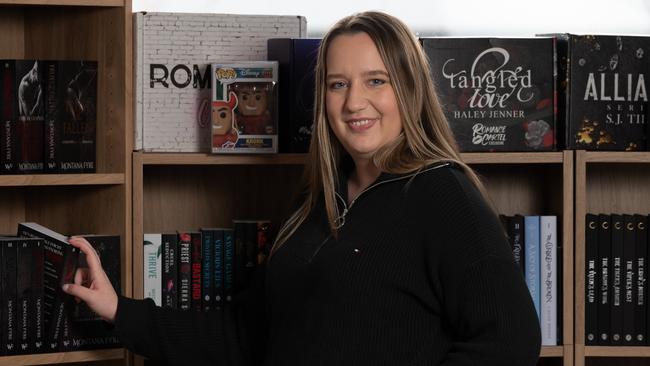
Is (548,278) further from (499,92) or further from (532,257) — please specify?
(499,92)

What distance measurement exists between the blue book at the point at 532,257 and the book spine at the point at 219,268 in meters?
0.67

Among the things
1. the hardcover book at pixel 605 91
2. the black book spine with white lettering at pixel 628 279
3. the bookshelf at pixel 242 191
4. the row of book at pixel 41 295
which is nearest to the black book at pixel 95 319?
the row of book at pixel 41 295

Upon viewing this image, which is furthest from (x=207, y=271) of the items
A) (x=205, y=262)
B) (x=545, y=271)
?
(x=545, y=271)

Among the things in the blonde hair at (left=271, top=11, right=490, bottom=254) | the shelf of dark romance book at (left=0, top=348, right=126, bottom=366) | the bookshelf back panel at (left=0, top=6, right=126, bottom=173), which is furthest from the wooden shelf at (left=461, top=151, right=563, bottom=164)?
the shelf of dark romance book at (left=0, top=348, right=126, bottom=366)

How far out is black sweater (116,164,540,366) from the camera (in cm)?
150

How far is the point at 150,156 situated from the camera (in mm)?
2021

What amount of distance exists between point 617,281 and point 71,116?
1228 mm

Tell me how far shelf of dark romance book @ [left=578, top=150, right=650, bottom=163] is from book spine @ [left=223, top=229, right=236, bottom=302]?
0.78m

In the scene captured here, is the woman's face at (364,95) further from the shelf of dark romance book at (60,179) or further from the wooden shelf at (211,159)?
the shelf of dark romance book at (60,179)

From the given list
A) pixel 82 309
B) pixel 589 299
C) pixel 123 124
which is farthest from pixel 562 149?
pixel 82 309

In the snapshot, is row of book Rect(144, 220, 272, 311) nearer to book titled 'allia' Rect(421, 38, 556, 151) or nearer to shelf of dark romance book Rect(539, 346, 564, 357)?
book titled 'allia' Rect(421, 38, 556, 151)

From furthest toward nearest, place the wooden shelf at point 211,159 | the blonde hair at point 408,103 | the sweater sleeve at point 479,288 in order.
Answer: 1. the wooden shelf at point 211,159
2. the blonde hair at point 408,103
3. the sweater sleeve at point 479,288

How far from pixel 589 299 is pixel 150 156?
101cm

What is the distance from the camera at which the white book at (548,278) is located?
2.14 meters
